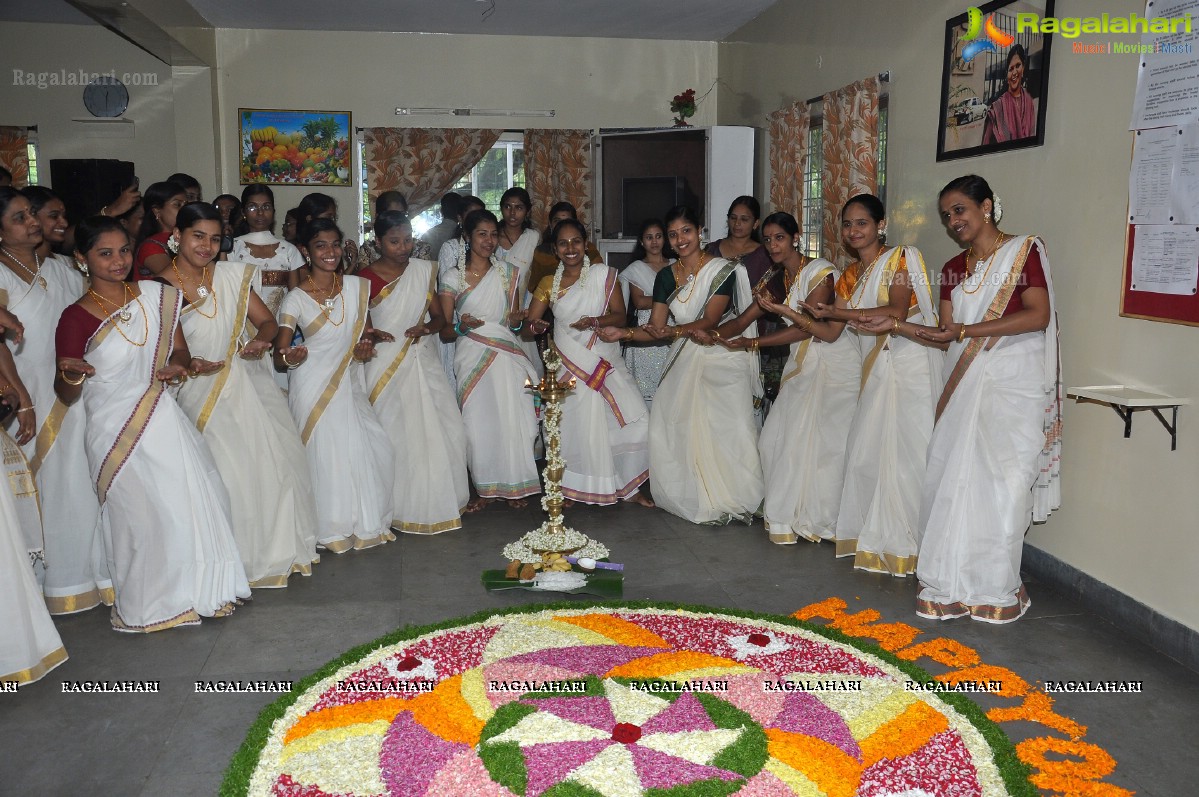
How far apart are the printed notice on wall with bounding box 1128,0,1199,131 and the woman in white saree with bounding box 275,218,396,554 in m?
3.48

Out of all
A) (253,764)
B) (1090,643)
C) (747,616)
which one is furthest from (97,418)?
(1090,643)

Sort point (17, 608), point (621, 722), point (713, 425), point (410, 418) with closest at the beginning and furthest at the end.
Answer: point (621, 722) → point (17, 608) → point (410, 418) → point (713, 425)

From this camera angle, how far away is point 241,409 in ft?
14.3

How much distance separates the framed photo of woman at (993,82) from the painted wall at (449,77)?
14.2 feet

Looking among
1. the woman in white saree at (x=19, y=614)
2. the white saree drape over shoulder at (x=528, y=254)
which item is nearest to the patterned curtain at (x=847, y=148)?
the white saree drape over shoulder at (x=528, y=254)

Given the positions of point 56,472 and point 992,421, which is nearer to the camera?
point 992,421

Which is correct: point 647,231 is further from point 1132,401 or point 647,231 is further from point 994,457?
point 1132,401

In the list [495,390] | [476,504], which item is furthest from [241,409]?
[476,504]

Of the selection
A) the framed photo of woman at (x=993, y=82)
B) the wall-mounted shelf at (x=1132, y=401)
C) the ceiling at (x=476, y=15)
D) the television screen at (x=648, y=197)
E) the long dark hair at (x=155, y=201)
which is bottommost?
the wall-mounted shelf at (x=1132, y=401)

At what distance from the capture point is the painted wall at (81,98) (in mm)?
8039

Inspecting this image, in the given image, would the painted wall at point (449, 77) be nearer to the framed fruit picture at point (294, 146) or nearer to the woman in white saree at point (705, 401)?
the framed fruit picture at point (294, 146)

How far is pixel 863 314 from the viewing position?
4.39 meters

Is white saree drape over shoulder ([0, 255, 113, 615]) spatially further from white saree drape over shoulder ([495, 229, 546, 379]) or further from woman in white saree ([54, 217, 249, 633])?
white saree drape over shoulder ([495, 229, 546, 379])

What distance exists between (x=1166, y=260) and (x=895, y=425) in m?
1.35
